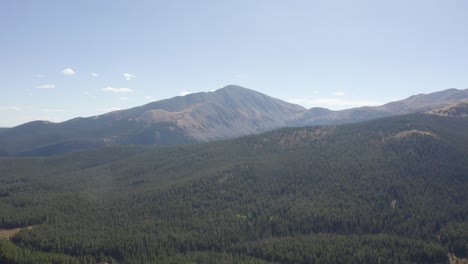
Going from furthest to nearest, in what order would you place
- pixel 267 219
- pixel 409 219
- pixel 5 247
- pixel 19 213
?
pixel 19 213 → pixel 267 219 → pixel 409 219 → pixel 5 247

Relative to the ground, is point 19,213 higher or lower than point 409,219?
higher

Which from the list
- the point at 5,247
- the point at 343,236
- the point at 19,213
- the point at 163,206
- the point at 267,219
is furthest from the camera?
the point at 163,206

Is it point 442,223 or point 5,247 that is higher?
point 5,247

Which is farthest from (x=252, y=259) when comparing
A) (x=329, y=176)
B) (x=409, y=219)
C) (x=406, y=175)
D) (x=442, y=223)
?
(x=406, y=175)

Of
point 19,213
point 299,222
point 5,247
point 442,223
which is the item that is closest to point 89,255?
point 5,247

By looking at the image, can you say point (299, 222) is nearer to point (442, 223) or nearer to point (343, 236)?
point (343, 236)

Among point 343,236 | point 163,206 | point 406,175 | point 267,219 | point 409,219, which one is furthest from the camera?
point 406,175

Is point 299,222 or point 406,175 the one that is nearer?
point 299,222

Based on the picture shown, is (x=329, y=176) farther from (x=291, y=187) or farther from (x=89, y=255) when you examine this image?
(x=89, y=255)

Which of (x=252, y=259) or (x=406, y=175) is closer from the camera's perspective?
(x=252, y=259)
